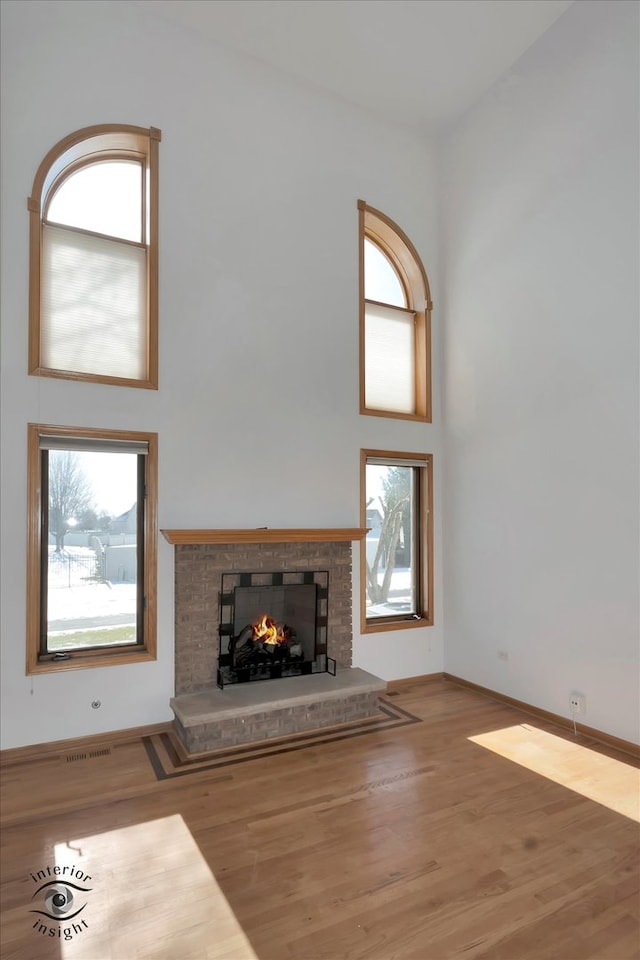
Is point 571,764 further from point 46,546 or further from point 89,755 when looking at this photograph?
point 46,546

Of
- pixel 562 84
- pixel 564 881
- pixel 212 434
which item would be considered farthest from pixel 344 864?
pixel 562 84

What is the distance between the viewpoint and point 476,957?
6.61 feet

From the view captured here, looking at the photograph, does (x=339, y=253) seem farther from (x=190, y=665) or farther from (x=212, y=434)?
(x=190, y=665)

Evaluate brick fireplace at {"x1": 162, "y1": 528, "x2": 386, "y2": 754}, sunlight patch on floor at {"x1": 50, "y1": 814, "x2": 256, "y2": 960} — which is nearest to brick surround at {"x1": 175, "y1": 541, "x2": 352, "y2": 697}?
brick fireplace at {"x1": 162, "y1": 528, "x2": 386, "y2": 754}

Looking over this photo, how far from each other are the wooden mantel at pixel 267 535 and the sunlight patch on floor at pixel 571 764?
1772 mm

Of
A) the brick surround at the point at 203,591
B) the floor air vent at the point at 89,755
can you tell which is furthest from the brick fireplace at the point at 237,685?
the floor air vent at the point at 89,755

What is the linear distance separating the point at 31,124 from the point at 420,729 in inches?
199

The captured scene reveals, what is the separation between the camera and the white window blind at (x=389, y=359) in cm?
533

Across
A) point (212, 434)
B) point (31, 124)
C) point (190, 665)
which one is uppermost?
point (31, 124)

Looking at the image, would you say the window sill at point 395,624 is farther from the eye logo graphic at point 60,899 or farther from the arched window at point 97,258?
the eye logo graphic at point 60,899

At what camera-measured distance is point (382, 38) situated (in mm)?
4523

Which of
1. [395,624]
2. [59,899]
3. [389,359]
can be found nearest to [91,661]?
[59,899]

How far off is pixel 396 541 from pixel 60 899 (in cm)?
371

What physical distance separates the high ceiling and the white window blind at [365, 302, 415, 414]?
1.91 m
